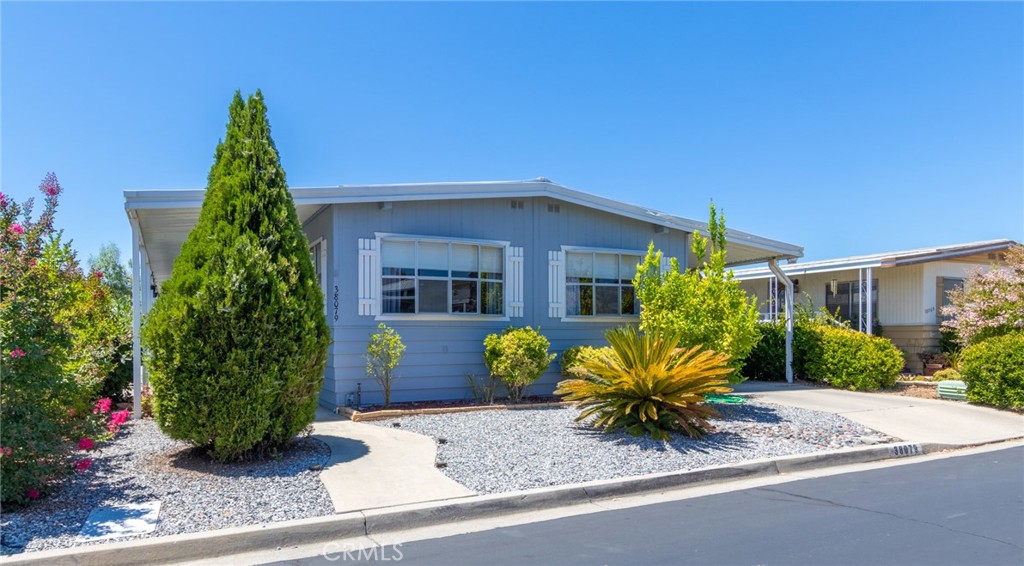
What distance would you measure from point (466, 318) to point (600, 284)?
287 centimetres

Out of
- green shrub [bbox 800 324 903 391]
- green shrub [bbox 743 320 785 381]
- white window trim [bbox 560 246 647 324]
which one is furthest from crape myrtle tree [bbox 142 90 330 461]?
green shrub [bbox 743 320 785 381]

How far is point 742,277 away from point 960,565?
18.7 meters

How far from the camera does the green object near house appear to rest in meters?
12.4

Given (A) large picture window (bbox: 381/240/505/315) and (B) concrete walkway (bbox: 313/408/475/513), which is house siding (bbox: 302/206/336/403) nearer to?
(A) large picture window (bbox: 381/240/505/315)

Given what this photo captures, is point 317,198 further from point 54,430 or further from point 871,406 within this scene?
point 871,406

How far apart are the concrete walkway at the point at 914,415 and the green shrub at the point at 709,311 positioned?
2113 mm

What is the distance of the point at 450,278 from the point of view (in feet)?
37.6

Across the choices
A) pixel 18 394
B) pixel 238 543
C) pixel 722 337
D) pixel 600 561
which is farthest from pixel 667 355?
pixel 18 394

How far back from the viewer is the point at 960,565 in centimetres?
460

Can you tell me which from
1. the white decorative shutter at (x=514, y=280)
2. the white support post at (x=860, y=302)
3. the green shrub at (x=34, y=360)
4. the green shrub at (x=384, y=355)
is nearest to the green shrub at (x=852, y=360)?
the white support post at (x=860, y=302)

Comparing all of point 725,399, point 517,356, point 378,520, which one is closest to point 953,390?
point 725,399

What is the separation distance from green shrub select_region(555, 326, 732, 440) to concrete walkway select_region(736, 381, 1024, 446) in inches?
119

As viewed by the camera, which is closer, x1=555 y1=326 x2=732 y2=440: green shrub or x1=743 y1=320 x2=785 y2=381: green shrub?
x1=555 y1=326 x2=732 y2=440: green shrub

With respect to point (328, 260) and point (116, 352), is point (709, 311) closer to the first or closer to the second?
point (328, 260)
